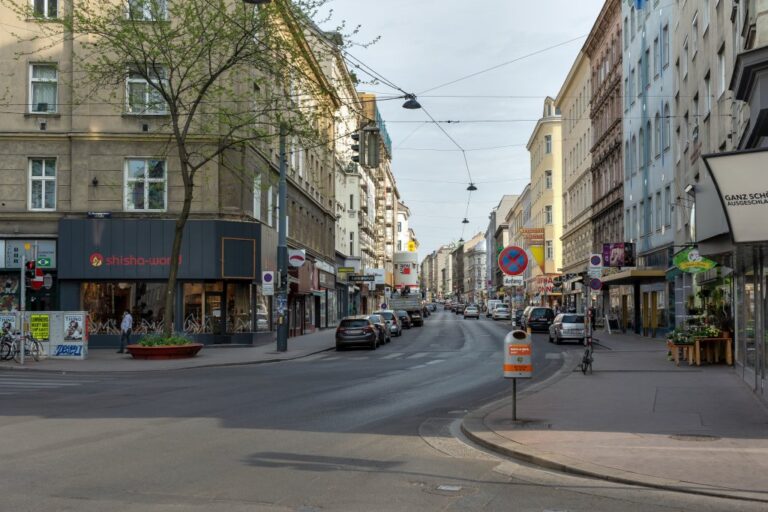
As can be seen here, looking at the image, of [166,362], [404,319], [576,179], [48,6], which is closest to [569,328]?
[166,362]

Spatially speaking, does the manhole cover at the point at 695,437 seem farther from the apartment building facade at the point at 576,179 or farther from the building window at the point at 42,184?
the apartment building facade at the point at 576,179

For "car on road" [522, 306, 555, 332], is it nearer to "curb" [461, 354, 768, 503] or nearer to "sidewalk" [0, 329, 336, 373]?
"sidewalk" [0, 329, 336, 373]

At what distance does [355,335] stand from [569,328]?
10.3 meters

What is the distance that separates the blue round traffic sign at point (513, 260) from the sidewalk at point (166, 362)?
42.4ft

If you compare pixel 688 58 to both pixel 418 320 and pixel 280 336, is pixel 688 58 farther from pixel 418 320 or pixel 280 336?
pixel 418 320

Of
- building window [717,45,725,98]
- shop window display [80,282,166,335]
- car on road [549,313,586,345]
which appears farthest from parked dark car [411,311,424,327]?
building window [717,45,725,98]

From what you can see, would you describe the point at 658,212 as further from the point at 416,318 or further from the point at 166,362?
the point at 166,362

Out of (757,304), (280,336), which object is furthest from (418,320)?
(757,304)

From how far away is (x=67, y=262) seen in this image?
3425cm

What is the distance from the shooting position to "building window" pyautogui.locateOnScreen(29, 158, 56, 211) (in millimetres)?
34781

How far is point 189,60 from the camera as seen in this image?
30734 millimetres

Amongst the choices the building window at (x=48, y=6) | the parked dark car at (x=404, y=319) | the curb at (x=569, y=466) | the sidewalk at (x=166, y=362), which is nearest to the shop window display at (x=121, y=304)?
the sidewalk at (x=166, y=362)

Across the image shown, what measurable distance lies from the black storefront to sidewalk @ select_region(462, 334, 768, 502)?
1924 cm

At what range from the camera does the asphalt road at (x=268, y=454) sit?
7.46m
